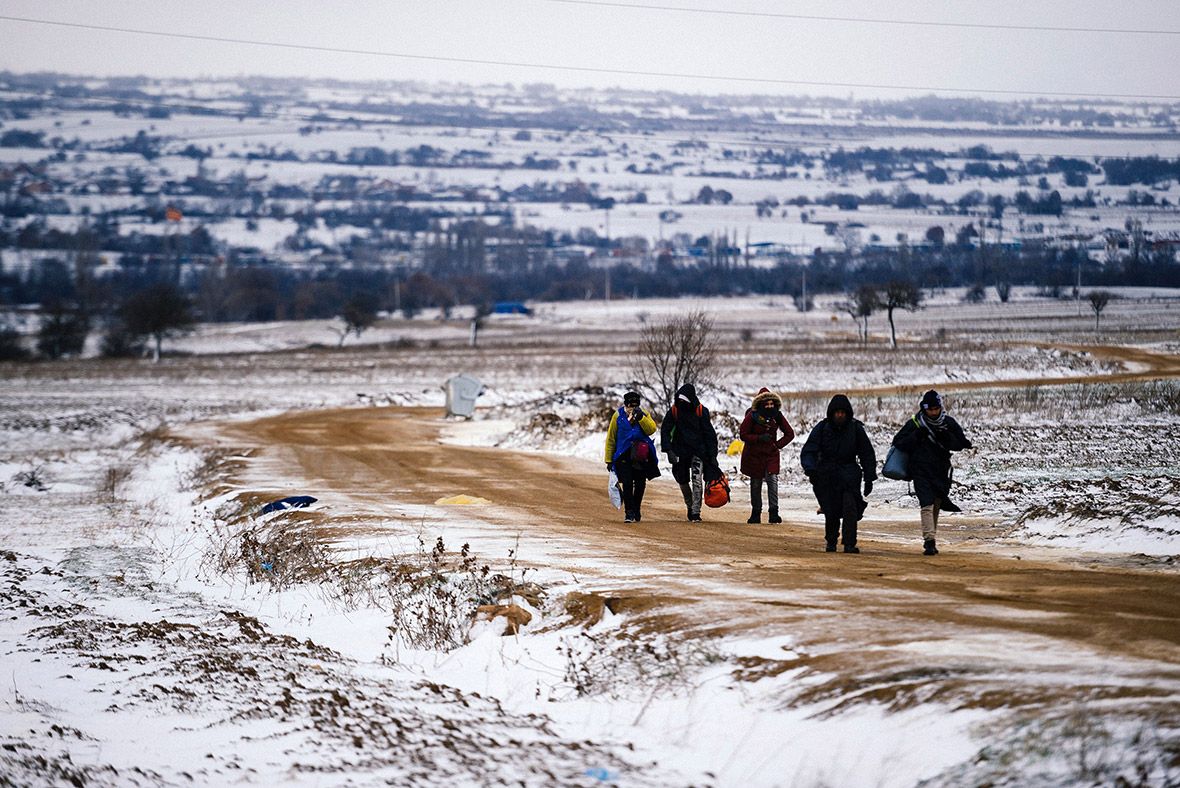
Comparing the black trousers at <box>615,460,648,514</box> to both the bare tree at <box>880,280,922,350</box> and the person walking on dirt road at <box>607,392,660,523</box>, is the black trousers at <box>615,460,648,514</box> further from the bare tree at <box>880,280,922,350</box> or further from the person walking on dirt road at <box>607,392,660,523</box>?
the bare tree at <box>880,280,922,350</box>

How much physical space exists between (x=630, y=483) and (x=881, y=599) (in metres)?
6.14

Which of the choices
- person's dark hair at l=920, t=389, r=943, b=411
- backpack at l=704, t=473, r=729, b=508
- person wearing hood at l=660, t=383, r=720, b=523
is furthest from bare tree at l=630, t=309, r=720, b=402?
person's dark hair at l=920, t=389, r=943, b=411

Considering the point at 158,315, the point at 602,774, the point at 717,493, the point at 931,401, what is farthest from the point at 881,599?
the point at 158,315

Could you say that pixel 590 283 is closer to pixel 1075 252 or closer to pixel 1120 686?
pixel 1075 252

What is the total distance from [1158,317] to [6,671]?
75039 millimetres

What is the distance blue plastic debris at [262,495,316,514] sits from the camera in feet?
57.2

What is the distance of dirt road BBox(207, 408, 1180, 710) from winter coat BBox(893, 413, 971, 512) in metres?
0.80

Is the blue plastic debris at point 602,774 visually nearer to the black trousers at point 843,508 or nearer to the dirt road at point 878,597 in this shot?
the dirt road at point 878,597

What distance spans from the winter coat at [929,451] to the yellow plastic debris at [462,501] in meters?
8.53

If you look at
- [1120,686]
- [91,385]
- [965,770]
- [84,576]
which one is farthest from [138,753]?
[91,385]

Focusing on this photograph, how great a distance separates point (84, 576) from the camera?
1366 cm

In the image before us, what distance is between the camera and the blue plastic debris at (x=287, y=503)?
17.4 m

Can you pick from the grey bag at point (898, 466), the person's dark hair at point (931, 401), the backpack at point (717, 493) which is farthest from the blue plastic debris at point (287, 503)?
the person's dark hair at point (931, 401)

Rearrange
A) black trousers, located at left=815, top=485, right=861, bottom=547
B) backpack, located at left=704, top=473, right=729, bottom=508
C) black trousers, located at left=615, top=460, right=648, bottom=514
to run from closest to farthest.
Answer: black trousers, located at left=815, top=485, right=861, bottom=547 → black trousers, located at left=615, top=460, right=648, bottom=514 → backpack, located at left=704, top=473, right=729, bottom=508
